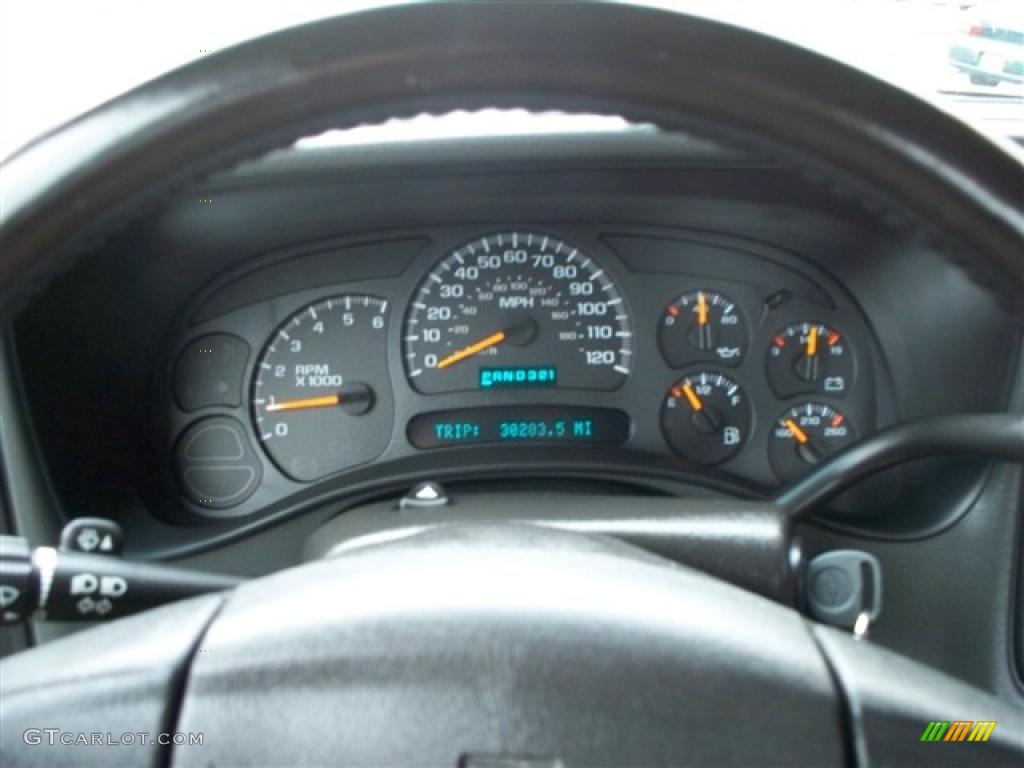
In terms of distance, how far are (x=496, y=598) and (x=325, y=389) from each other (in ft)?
5.36

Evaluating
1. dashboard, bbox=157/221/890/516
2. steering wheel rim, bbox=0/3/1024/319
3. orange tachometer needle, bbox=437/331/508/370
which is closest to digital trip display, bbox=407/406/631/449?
dashboard, bbox=157/221/890/516

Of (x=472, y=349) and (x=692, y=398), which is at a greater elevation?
(x=472, y=349)

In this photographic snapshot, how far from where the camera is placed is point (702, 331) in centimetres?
264

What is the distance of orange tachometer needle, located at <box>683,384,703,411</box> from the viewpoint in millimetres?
2617

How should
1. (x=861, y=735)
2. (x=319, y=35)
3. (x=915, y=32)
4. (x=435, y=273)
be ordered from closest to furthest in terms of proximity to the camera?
(x=319, y=35), (x=861, y=735), (x=915, y=32), (x=435, y=273)

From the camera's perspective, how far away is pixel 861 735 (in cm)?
103

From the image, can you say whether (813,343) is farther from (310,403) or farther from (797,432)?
(310,403)

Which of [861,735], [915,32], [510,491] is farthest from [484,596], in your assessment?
[915,32]

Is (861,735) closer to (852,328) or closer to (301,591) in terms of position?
(301,591)

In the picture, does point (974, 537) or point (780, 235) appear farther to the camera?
point (780, 235)

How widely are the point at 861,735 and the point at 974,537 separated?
136 centimetres

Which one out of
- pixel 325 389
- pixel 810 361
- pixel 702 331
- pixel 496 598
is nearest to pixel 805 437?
pixel 810 361

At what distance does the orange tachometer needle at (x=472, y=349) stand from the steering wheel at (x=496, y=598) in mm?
1349

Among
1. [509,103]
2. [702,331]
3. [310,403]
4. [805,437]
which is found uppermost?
[509,103]
